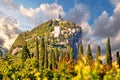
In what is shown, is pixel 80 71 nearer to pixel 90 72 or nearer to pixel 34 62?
pixel 90 72

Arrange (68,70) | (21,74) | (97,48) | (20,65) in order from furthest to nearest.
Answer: (97,48), (68,70), (20,65), (21,74)

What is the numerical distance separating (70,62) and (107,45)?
75.2 m

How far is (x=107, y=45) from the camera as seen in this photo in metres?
120

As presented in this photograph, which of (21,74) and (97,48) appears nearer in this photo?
(21,74)

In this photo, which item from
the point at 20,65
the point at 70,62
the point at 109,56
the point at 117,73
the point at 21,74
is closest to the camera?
the point at 117,73

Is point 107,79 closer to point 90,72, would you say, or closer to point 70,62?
point 90,72

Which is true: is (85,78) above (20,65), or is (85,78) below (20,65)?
below

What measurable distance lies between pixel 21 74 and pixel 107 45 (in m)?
92.3

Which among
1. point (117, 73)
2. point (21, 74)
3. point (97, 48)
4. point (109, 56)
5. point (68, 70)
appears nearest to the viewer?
point (117, 73)

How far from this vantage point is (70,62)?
46.6 metres

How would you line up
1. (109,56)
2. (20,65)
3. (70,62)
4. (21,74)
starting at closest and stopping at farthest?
(21,74)
(20,65)
(70,62)
(109,56)

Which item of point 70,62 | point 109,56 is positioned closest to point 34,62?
point 70,62

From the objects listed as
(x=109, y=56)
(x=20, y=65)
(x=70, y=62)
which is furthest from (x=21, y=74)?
(x=109, y=56)

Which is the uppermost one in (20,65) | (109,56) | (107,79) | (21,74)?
(109,56)
